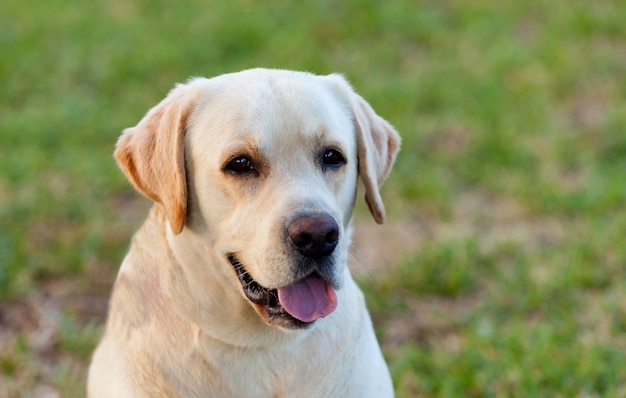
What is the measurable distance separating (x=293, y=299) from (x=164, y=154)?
619 millimetres

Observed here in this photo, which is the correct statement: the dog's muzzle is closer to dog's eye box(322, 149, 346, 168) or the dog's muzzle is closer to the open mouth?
the open mouth

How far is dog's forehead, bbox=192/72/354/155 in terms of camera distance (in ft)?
10.1

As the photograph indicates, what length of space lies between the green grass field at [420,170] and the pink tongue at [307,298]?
1446 mm

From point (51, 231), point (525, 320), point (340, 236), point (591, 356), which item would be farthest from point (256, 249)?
point (51, 231)

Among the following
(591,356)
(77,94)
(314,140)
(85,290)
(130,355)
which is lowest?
(77,94)

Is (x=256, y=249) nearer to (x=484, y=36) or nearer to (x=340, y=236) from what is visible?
(x=340, y=236)

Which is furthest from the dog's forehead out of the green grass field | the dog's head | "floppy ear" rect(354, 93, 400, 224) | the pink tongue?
the green grass field

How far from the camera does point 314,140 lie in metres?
3.12

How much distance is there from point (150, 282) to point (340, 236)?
72 cm

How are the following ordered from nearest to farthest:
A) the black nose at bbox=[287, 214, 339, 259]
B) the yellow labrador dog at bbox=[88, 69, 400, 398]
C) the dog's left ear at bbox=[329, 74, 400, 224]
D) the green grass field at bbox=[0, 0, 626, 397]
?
the black nose at bbox=[287, 214, 339, 259]
the yellow labrador dog at bbox=[88, 69, 400, 398]
the dog's left ear at bbox=[329, 74, 400, 224]
the green grass field at bbox=[0, 0, 626, 397]

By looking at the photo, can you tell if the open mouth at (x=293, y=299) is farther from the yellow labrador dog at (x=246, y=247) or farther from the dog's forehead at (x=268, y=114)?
the dog's forehead at (x=268, y=114)

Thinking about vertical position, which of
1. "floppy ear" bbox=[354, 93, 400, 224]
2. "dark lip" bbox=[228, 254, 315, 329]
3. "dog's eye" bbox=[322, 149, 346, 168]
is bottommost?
"dark lip" bbox=[228, 254, 315, 329]

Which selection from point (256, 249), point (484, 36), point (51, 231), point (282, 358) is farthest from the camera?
point (484, 36)

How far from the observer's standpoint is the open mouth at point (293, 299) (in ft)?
10.0
